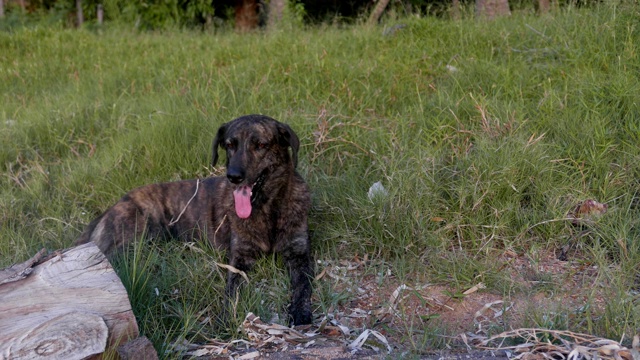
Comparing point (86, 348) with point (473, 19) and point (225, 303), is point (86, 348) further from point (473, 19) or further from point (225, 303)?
point (473, 19)

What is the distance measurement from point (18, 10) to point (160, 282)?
15.1m

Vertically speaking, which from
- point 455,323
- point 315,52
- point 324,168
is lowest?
point 455,323

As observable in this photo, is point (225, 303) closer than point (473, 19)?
Yes

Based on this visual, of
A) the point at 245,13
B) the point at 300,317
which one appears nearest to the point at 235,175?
the point at 300,317

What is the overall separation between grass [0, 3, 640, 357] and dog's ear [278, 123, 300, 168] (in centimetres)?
64

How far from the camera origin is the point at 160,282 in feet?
12.1

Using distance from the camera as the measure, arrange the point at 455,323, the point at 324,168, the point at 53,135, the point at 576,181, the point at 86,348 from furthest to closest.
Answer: the point at 53,135, the point at 324,168, the point at 576,181, the point at 455,323, the point at 86,348

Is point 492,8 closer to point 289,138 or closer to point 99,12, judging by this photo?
point 289,138

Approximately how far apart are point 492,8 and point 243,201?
565cm

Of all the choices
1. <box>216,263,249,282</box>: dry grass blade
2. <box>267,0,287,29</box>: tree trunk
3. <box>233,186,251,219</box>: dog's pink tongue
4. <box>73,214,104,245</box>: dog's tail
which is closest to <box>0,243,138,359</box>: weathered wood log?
<box>216,263,249,282</box>: dry grass blade

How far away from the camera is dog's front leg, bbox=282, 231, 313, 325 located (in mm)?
3641

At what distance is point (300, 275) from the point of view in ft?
13.0

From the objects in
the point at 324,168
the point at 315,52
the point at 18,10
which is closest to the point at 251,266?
the point at 324,168

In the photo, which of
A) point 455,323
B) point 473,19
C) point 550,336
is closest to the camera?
point 550,336
